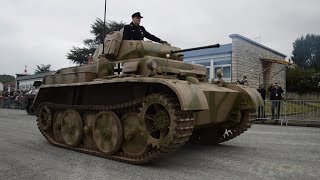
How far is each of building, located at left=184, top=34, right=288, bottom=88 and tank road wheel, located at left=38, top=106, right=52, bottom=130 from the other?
55.4ft

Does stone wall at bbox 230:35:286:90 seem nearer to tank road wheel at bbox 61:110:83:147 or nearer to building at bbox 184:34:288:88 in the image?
building at bbox 184:34:288:88

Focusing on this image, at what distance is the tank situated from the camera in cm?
647

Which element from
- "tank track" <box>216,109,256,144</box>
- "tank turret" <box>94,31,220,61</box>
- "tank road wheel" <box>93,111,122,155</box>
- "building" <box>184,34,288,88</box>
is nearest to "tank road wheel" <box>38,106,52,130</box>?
"tank road wheel" <box>93,111,122,155</box>

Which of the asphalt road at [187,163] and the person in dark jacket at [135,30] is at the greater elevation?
the person in dark jacket at [135,30]

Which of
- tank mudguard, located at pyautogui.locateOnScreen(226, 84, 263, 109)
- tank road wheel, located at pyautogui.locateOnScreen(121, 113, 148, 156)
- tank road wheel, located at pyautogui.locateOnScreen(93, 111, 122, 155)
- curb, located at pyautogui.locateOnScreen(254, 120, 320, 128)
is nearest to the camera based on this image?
tank road wheel, located at pyautogui.locateOnScreen(121, 113, 148, 156)

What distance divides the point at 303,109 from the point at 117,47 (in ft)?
32.9

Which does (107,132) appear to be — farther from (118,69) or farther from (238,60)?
(238,60)

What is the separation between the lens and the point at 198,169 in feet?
21.3

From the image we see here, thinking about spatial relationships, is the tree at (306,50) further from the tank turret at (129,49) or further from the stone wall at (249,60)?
the tank turret at (129,49)

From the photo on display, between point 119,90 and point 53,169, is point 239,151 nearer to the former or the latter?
point 119,90

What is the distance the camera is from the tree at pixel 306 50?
73.2 metres

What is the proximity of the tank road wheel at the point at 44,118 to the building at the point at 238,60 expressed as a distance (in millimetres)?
16886

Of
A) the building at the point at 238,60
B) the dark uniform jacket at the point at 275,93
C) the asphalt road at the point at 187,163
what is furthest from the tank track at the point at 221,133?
the building at the point at 238,60

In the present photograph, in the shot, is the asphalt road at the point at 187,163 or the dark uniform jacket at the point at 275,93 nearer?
the asphalt road at the point at 187,163
